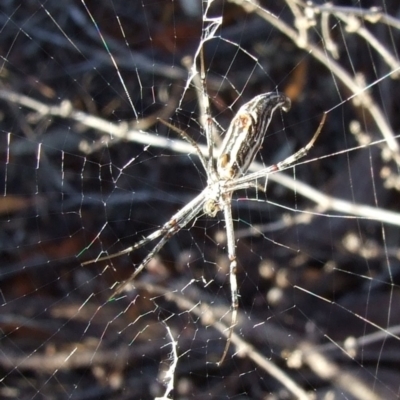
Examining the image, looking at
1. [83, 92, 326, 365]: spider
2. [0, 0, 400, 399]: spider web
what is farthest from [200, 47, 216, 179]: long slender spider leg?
[0, 0, 400, 399]: spider web

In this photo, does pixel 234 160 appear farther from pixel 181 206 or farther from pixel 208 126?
pixel 181 206

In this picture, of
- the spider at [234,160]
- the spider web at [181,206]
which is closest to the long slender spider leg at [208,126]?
the spider at [234,160]

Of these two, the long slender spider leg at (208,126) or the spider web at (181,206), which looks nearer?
the long slender spider leg at (208,126)

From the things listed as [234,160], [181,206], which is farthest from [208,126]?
[181,206]

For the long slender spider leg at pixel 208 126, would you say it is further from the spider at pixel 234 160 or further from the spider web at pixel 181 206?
the spider web at pixel 181 206

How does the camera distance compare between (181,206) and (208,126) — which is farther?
(181,206)

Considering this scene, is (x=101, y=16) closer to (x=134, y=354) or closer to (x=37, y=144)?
(x=37, y=144)

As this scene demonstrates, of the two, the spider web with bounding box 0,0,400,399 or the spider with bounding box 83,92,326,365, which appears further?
the spider web with bounding box 0,0,400,399

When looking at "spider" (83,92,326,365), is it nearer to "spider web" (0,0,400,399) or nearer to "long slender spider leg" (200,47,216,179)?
"long slender spider leg" (200,47,216,179)

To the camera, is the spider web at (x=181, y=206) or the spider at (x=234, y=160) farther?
the spider web at (x=181, y=206)

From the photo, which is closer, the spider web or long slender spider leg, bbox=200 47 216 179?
long slender spider leg, bbox=200 47 216 179
